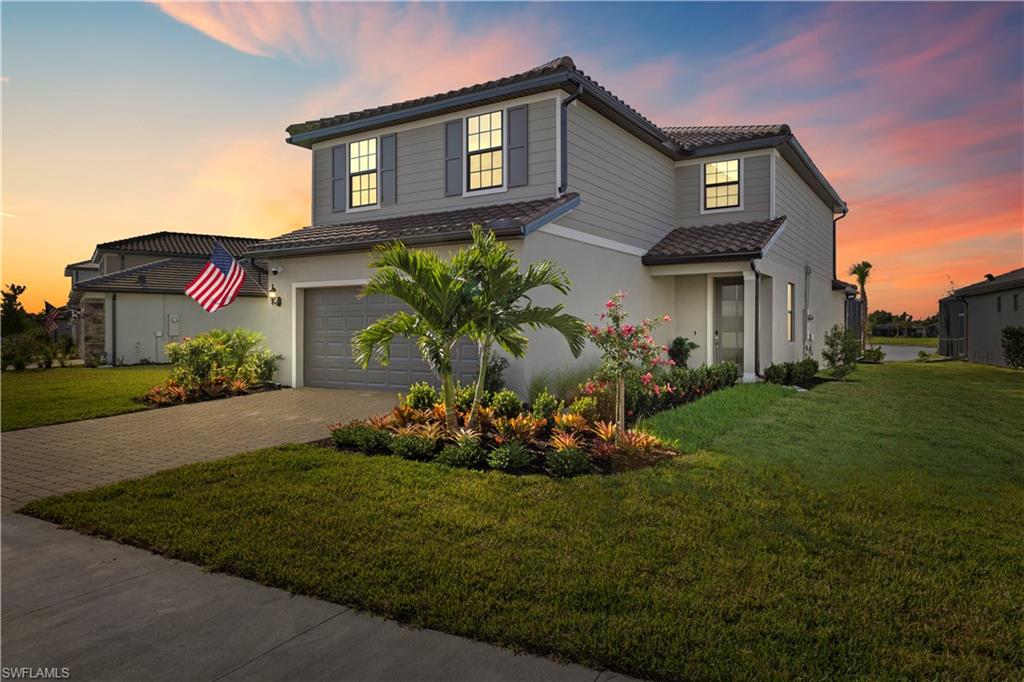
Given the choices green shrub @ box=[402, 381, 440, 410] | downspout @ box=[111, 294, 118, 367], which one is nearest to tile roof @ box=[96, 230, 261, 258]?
downspout @ box=[111, 294, 118, 367]

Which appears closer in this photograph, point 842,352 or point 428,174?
point 428,174

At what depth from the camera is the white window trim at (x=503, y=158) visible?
11875mm

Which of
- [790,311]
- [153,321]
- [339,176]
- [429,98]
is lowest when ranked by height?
[153,321]

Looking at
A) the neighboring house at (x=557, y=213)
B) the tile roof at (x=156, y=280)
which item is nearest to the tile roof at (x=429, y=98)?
the neighboring house at (x=557, y=213)

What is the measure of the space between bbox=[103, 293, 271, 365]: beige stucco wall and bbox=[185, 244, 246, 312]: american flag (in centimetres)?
744

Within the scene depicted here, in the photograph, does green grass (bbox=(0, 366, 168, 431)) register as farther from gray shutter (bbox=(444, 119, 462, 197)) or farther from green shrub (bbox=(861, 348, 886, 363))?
green shrub (bbox=(861, 348, 886, 363))

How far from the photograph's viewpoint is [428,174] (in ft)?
42.8

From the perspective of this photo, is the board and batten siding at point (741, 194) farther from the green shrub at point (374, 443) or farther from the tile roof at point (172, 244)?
the tile roof at point (172, 244)

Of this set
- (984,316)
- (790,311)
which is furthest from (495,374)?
(984,316)

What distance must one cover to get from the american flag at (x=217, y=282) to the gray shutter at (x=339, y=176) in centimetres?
285

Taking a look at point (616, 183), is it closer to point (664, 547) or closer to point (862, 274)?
point (664, 547)

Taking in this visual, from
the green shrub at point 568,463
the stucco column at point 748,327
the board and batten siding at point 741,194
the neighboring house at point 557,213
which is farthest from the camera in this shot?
the board and batten siding at point 741,194

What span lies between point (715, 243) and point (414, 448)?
9.91m

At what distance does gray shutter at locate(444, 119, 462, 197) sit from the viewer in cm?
1254
